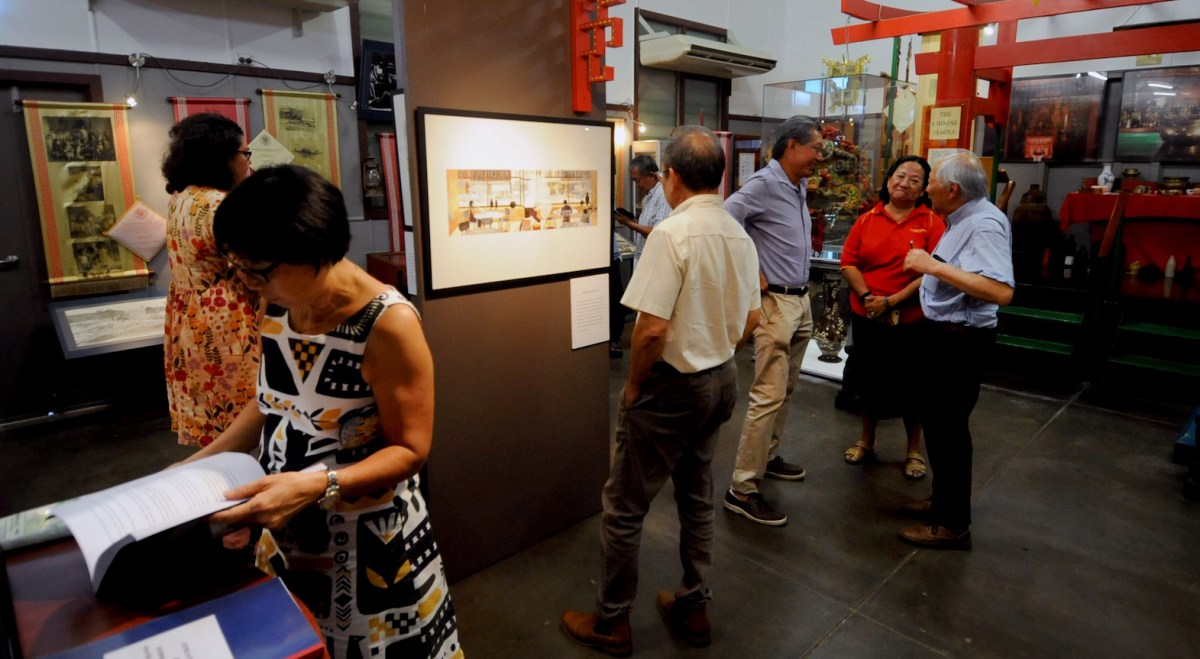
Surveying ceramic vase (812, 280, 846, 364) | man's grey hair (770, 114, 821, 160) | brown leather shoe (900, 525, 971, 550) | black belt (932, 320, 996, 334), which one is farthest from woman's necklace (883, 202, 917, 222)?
ceramic vase (812, 280, 846, 364)

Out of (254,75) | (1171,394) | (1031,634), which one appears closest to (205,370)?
(1031,634)

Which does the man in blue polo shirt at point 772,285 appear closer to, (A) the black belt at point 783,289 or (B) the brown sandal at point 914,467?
(A) the black belt at point 783,289

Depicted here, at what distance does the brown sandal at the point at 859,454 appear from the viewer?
3787 millimetres

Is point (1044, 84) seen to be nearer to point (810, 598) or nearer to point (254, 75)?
point (810, 598)

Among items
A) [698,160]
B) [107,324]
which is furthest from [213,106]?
[698,160]

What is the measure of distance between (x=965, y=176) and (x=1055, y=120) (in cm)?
476

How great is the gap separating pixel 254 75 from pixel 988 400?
560 cm

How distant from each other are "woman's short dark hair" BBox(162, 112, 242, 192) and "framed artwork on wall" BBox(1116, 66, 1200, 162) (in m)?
6.76

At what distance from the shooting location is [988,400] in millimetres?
4816

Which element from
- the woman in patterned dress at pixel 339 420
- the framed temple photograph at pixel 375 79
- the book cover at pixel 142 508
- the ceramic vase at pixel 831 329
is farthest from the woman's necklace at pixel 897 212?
the framed temple photograph at pixel 375 79

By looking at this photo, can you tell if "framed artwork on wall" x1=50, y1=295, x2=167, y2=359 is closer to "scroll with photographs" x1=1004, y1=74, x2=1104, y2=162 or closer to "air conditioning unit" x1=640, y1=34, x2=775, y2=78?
"air conditioning unit" x1=640, y1=34, x2=775, y2=78

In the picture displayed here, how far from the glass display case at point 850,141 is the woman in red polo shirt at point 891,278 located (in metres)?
1.58

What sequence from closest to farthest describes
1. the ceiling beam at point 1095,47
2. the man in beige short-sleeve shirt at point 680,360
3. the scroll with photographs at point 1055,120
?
the man in beige short-sleeve shirt at point 680,360
the ceiling beam at point 1095,47
the scroll with photographs at point 1055,120

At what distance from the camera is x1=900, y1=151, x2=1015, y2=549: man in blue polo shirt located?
2.61 meters
